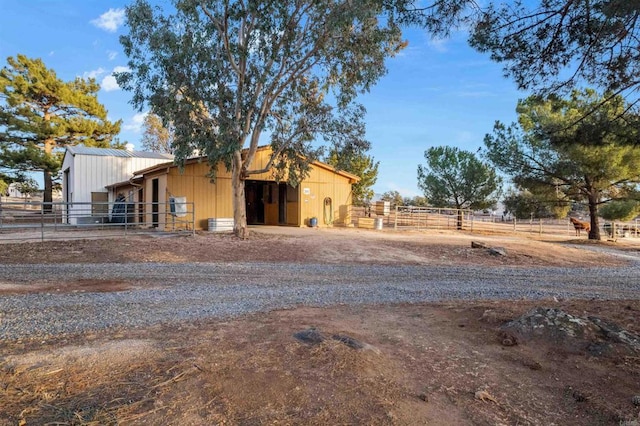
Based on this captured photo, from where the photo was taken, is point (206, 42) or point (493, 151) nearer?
point (206, 42)

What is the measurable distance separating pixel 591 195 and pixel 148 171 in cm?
2024

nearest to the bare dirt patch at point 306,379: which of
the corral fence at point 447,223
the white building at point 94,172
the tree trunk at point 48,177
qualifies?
the white building at point 94,172

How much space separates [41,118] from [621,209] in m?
33.2

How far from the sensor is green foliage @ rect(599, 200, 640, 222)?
1716 cm

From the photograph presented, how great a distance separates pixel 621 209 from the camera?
17359mm

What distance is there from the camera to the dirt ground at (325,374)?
8.25 feet

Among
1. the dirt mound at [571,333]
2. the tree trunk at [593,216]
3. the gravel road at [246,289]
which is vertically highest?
the tree trunk at [593,216]

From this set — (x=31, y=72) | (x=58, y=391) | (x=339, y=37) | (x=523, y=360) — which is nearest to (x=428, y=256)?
(x=339, y=37)

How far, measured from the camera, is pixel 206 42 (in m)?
13.2

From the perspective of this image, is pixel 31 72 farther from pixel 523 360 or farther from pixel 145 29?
pixel 523 360

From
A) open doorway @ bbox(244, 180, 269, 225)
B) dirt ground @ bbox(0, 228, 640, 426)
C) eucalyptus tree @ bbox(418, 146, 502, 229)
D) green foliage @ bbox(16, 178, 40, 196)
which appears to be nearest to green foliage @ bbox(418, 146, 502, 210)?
eucalyptus tree @ bbox(418, 146, 502, 229)

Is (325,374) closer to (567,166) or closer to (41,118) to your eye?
(567,166)

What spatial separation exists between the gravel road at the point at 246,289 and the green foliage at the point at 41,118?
21630 millimetres

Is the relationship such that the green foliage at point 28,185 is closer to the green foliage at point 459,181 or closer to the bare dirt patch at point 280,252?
the bare dirt patch at point 280,252
